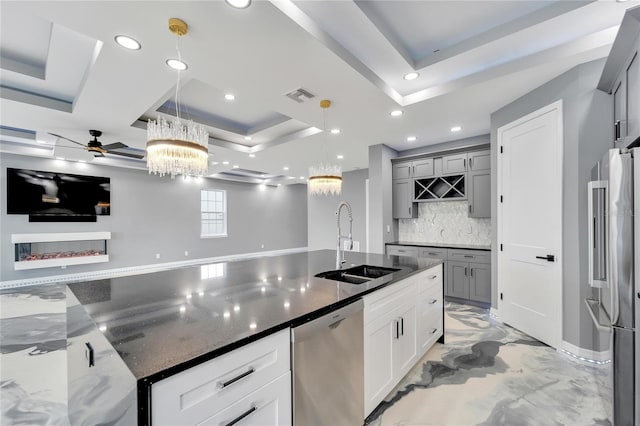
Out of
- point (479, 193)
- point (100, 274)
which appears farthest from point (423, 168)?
point (100, 274)

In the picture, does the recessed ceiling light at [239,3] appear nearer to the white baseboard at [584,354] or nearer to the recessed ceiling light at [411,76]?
the recessed ceiling light at [411,76]

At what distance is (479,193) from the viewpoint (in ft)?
14.4

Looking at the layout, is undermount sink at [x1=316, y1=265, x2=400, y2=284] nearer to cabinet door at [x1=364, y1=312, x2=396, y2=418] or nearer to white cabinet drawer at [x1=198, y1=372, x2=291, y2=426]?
cabinet door at [x1=364, y1=312, x2=396, y2=418]

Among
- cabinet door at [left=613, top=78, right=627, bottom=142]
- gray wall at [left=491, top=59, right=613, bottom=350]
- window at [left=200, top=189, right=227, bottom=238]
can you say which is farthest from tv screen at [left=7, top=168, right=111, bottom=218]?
cabinet door at [left=613, top=78, right=627, bottom=142]

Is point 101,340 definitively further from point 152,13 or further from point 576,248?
point 576,248

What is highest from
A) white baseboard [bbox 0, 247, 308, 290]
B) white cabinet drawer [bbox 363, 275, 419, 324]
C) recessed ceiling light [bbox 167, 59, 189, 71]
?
recessed ceiling light [bbox 167, 59, 189, 71]

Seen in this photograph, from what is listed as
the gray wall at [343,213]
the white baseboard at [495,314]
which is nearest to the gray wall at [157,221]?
the gray wall at [343,213]

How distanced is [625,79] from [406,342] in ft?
8.37

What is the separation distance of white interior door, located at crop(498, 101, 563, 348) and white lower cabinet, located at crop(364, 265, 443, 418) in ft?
4.15

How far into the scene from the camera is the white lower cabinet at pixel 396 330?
1.74 meters

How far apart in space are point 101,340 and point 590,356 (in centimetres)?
377

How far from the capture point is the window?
8.75 m

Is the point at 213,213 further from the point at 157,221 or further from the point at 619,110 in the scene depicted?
the point at 619,110

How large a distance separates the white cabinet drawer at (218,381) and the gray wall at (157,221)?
769 centimetres
